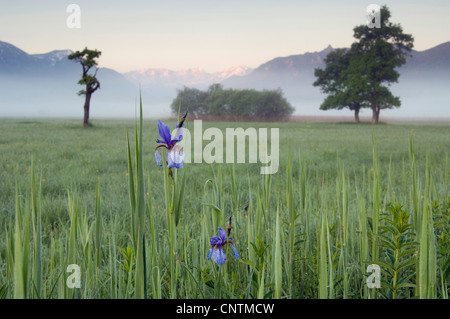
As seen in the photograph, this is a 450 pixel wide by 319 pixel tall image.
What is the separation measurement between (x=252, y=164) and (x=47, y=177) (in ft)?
11.6

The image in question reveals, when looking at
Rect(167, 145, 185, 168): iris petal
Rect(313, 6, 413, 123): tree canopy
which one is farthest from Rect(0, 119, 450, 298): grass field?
Rect(313, 6, 413, 123): tree canopy

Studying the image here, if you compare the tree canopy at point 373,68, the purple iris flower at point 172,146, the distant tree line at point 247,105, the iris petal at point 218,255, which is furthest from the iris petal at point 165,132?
the distant tree line at point 247,105

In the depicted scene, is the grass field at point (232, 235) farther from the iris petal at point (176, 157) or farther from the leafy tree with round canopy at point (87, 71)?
the leafy tree with round canopy at point (87, 71)

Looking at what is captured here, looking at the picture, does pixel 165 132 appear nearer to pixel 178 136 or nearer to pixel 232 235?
pixel 178 136

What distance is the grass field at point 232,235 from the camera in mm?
983

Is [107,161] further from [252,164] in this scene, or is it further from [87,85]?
[87,85]

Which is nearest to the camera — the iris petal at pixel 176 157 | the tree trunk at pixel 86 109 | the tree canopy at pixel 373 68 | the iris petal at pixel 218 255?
the iris petal at pixel 176 157

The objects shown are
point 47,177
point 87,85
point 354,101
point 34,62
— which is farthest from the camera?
point 34,62

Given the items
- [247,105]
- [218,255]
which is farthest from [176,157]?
[247,105]

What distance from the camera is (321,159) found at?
6.67 metres

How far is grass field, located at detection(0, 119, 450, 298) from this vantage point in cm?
98

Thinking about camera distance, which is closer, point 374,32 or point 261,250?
point 261,250

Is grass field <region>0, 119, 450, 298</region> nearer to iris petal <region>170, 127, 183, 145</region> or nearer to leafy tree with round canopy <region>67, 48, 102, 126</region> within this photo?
iris petal <region>170, 127, 183, 145</region>
